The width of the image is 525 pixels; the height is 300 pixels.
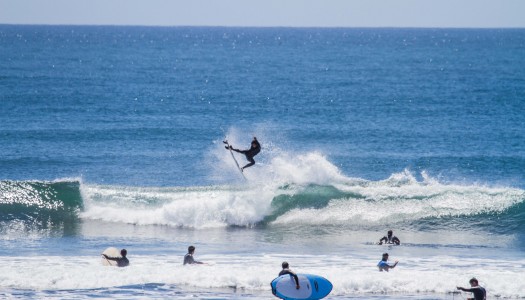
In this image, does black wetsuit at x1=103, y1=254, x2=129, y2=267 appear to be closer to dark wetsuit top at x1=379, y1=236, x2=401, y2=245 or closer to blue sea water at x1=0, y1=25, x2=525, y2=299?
blue sea water at x1=0, y1=25, x2=525, y2=299

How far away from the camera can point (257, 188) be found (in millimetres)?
32938

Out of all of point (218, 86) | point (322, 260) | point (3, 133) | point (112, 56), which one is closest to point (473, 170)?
point (322, 260)

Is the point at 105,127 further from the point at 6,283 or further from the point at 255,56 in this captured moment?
the point at 255,56

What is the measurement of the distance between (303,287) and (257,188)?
1310 centimetres

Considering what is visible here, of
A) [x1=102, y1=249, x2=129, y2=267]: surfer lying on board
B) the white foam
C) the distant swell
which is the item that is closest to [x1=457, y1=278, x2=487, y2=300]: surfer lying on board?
the white foam

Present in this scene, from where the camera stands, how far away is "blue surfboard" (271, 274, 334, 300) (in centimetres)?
1988

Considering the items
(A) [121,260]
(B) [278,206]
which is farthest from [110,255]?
(B) [278,206]

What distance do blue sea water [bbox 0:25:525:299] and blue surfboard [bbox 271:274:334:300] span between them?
0.62 metres

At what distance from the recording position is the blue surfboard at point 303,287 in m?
19.9

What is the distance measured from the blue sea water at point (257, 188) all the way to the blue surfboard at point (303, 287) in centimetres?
62

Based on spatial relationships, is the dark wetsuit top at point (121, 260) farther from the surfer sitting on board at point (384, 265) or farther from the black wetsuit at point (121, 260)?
the surfer sitting on board at point (384, 265)

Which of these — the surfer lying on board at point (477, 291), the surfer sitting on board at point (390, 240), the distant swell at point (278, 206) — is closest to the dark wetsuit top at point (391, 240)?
the surfer sitting on board at point (390, 240)

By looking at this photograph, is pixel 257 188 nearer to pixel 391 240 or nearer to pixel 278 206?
pixel 278 206

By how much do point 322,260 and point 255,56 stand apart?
350 feet
